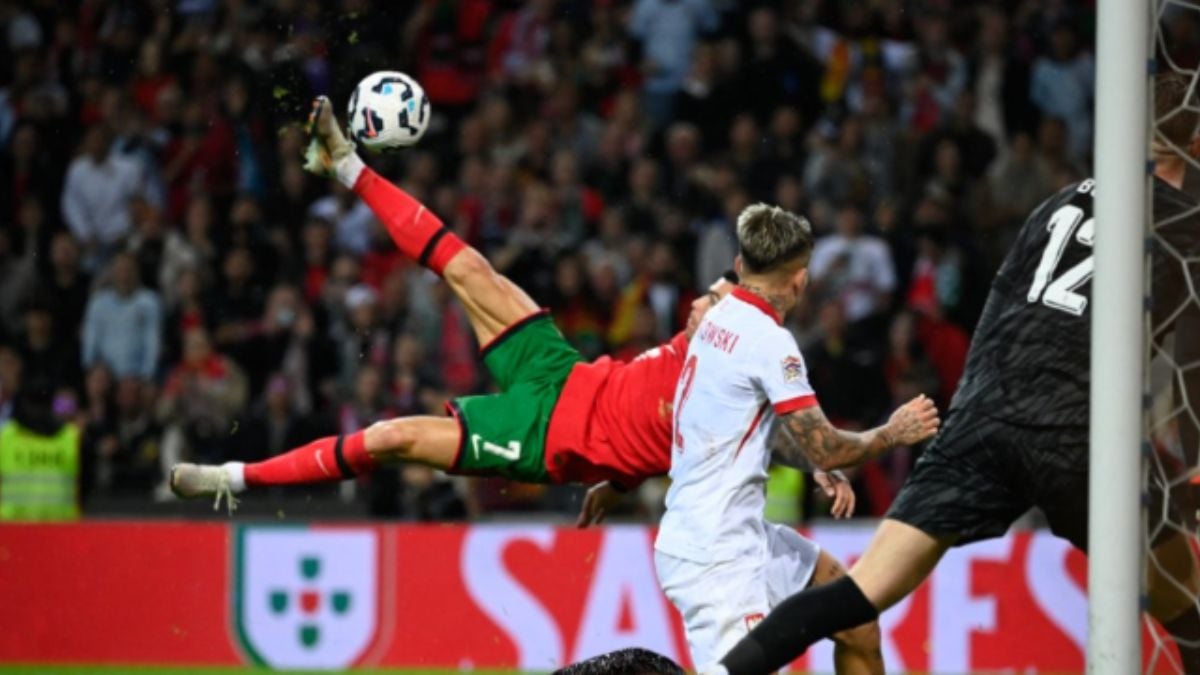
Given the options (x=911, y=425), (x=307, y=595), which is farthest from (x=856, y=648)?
(x=307, y=595)

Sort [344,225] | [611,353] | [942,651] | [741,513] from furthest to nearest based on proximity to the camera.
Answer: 1. [344,225]
2. [611,353]
3. [942,651]
4. [741,513]

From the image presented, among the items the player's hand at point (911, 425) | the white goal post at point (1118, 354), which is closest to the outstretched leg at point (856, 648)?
the player's hand at point (911, 425)

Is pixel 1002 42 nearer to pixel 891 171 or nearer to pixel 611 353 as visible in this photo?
pixel 891 171

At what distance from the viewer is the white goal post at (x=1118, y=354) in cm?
515

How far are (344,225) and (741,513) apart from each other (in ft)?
26.6

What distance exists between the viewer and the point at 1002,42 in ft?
45.8

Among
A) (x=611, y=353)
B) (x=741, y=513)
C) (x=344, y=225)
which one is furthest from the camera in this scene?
(x=344, y=225)

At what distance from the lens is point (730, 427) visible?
581cm

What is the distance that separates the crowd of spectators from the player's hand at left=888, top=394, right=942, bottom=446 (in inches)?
241

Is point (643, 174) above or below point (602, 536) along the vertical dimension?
above

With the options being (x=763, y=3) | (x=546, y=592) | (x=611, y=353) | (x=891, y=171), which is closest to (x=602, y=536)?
(x=546, y=592)

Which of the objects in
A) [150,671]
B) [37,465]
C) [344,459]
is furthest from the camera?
[37,465]

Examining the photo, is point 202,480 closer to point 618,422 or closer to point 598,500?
point 598,500

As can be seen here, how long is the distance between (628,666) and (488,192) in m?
9.77
